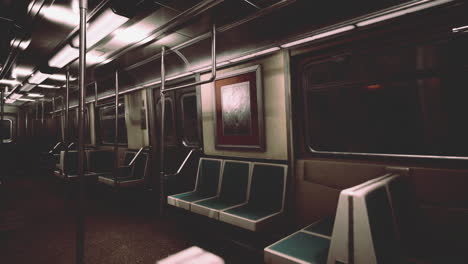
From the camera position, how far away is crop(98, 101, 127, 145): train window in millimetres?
6699

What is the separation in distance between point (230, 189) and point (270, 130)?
1.02m

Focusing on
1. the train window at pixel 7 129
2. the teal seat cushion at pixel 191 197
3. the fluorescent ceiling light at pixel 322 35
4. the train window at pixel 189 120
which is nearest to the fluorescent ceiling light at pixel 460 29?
the fluorescent ceiling light at pixel 322 35

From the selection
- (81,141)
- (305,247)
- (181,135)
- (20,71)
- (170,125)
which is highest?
(20,71)

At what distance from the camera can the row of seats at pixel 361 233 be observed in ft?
5.37

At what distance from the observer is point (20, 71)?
528 centimetres

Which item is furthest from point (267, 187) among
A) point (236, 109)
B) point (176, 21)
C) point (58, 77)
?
point (58, 77)

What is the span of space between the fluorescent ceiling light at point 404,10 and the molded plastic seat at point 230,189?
7.14ft

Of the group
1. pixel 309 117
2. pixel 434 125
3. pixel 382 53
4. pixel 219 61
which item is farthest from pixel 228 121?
pixel 434 125

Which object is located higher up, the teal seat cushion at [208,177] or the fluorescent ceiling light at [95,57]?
the fluorescent ceiling light at [95,57]

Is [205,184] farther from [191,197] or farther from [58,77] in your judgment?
[58,77]

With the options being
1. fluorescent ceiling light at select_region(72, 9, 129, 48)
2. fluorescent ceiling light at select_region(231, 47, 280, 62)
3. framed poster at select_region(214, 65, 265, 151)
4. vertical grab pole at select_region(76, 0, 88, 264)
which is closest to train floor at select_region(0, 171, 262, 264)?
framed poster at select_region(214, 65, 265, 151)

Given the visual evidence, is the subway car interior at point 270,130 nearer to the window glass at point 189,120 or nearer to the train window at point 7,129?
the window glass at point 189,120

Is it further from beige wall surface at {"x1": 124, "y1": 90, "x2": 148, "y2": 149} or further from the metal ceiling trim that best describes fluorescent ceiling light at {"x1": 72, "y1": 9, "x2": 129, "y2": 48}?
beige wall surface at {"x1": 124, "y1": 90, "x2": 148, "y2": 149}

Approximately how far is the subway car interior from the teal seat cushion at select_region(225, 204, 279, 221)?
0.08 feet
